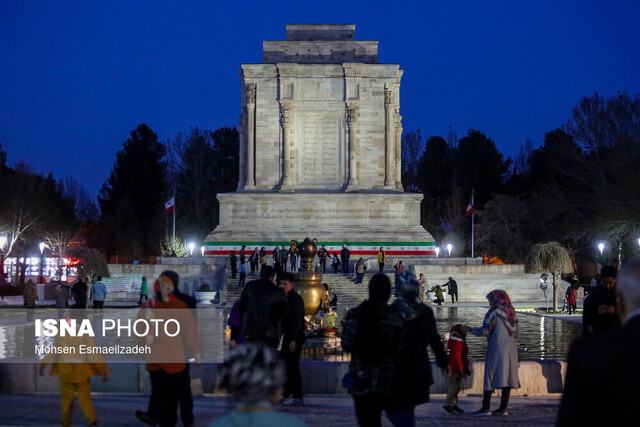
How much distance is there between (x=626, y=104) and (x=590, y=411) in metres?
52.6

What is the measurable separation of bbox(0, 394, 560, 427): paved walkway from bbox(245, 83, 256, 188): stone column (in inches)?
1435

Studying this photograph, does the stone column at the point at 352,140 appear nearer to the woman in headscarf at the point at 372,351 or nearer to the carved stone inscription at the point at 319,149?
the carved stone inscription at the point at 319,149

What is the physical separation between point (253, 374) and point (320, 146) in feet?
144

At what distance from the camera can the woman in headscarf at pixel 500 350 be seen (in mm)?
9844

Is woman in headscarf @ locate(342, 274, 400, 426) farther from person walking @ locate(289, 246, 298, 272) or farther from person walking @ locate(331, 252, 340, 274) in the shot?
person walking @ locate(331, 252, 340, 274)

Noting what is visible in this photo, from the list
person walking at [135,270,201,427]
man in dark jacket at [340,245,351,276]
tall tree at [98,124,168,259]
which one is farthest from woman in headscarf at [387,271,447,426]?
tall tree at [98,124,168,259]

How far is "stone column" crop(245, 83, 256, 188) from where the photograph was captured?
155ft

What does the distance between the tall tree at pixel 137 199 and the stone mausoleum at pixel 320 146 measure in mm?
24300

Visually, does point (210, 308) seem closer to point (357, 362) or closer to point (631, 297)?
point (357, 362)

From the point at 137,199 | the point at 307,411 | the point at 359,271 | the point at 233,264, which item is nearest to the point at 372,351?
the point at 307,411

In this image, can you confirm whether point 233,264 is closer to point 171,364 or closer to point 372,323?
point 171,364

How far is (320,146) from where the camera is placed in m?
47.2

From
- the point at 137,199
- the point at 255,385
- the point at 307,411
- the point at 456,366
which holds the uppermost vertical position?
the point at 137,199

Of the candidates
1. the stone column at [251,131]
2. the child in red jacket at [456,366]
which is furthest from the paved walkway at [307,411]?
the stone column at [251,131]
